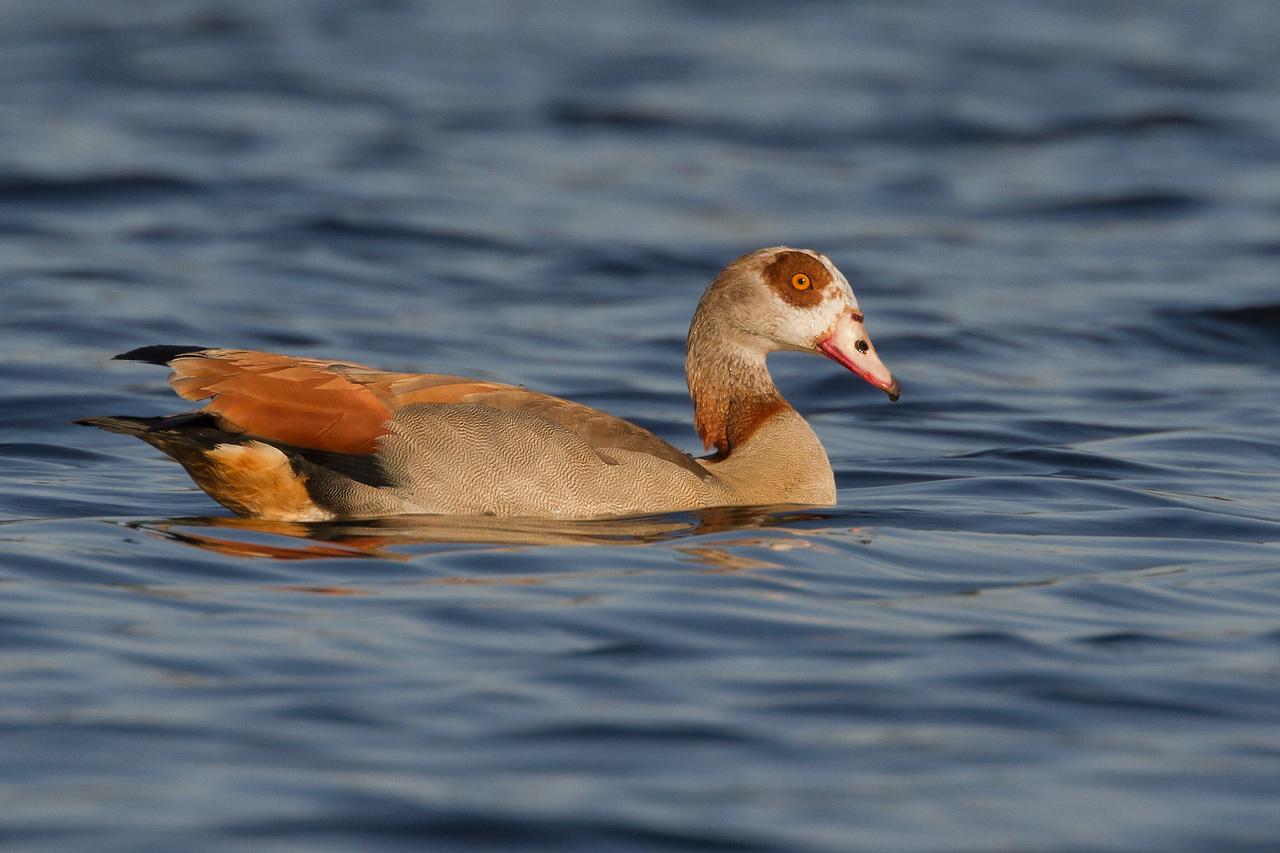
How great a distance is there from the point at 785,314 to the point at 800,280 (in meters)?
0.17

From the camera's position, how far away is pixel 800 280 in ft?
31.6

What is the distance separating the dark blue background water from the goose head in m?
0.80

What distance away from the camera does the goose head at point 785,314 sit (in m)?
9.62

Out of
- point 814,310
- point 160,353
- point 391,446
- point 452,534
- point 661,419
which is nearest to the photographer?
point 452,534

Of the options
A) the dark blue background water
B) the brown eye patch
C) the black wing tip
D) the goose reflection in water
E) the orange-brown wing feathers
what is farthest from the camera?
the brown eye patch

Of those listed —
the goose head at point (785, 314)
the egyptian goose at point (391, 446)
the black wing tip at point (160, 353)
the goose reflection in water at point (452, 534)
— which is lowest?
the goose reflection in water at point (452, 534)

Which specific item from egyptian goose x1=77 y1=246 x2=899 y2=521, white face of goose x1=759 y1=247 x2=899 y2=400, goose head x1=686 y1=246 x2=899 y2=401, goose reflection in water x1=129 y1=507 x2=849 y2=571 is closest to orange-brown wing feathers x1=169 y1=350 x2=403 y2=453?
egyptian goose x1=77 y1=246 x2=899 y2=521

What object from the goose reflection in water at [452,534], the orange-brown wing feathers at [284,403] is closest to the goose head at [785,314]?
the goose reflection in water at [452,534]

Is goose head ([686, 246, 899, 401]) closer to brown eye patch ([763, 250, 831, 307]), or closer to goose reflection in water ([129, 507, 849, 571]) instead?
brown eye patch ([763, 250, 831, 307])

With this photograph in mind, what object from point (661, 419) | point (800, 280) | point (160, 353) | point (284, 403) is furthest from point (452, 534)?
point (661, 419)

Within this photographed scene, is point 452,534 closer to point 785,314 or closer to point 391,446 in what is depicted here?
point 391,446

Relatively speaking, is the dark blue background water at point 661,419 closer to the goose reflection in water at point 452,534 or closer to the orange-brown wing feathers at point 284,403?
the goose reflection in water at point 452,534

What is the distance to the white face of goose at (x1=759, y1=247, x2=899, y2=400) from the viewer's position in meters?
9.61

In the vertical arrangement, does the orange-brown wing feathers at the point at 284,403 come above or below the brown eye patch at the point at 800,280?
below
